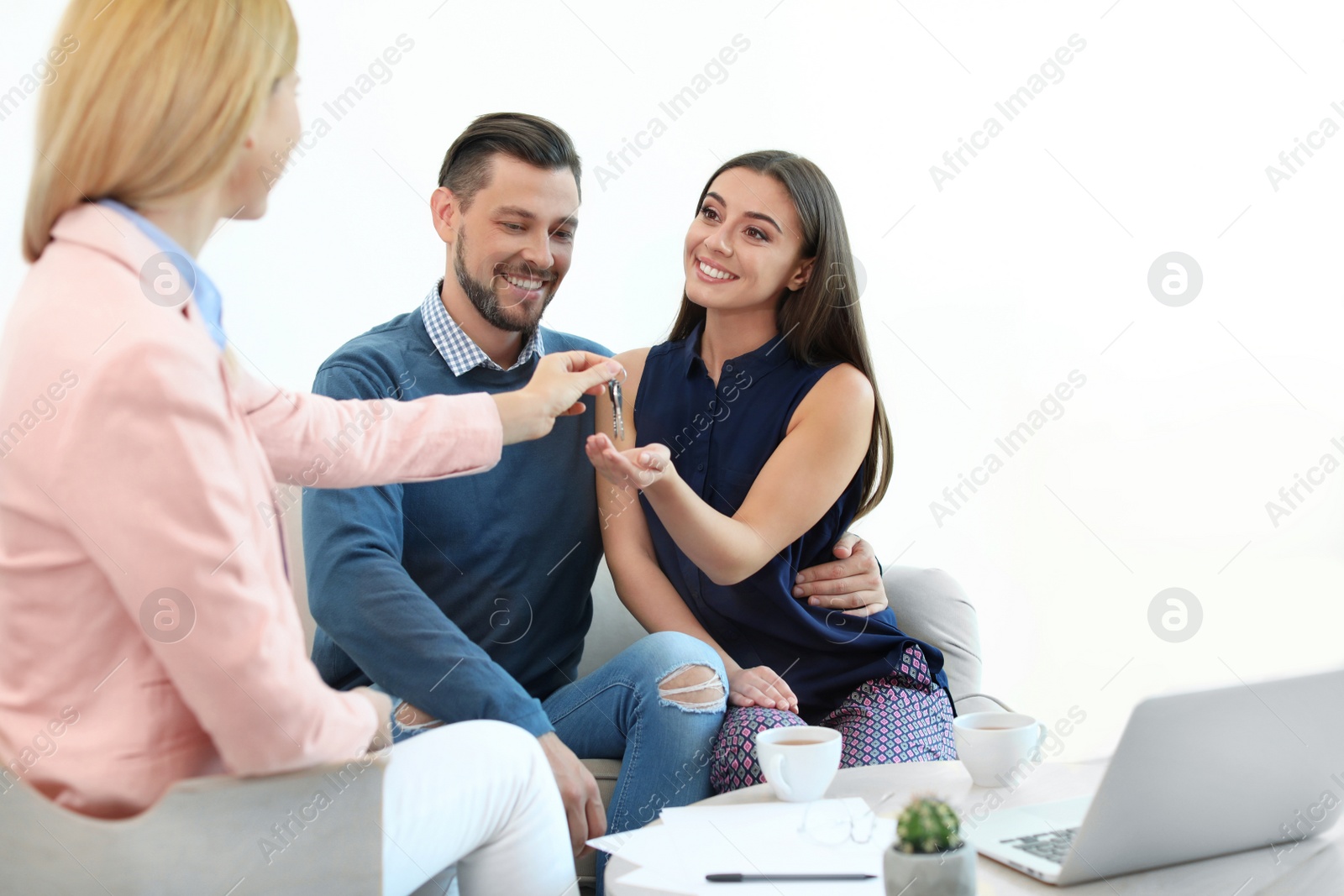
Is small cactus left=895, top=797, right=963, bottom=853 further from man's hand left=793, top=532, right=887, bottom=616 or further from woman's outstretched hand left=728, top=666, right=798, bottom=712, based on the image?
man's hand left=793, top=532, right=887, bottom=616

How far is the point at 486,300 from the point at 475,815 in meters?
1.14

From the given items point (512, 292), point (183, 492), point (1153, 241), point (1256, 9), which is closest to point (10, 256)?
point (512, 292)

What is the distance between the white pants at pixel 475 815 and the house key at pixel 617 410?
0.88 meters

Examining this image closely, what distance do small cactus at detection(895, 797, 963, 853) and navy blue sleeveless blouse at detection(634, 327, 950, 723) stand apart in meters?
0.99

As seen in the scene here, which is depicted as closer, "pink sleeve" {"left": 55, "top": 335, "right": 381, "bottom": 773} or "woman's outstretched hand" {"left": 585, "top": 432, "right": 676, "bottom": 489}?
"pink sleeve" {"left": 55, "top": 335, "right": 381, "bottom": 773}

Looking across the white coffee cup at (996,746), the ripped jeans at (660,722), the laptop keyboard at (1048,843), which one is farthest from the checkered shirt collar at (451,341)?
the laptop keyboard at (1048,843)

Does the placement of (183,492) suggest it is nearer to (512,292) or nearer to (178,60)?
(178,60)

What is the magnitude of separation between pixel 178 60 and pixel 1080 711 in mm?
3038

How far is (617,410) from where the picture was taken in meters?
1.87

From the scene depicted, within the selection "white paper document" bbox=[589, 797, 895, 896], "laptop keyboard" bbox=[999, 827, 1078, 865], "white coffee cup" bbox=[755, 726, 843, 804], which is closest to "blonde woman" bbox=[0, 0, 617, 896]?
"white paper document" bbox=[589, 797, 895, 896]

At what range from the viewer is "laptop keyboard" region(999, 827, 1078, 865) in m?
0.98

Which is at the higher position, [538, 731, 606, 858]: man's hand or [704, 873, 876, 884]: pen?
[704, 873, 876, 884]: pen

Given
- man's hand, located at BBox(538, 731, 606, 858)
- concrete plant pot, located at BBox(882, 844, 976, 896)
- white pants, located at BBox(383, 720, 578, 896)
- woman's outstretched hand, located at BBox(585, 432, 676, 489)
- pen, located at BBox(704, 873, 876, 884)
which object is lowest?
man's hand, located at BBox(538, 731, 606, 858)

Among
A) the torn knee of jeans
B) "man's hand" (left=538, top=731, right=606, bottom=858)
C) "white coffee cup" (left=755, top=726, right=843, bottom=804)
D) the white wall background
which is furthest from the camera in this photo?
the white wall background
